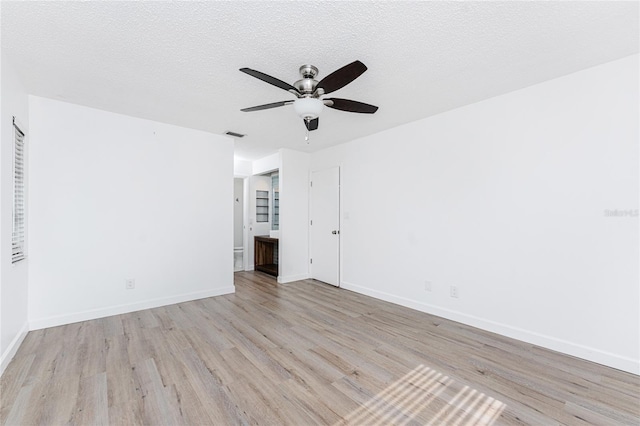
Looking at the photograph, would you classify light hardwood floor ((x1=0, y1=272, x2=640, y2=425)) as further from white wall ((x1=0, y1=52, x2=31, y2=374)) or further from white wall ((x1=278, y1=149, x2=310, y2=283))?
white wall ((x1=278, y1=149, x2=310, y2=283))

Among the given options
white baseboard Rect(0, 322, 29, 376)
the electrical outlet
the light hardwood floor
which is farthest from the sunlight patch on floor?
white baseboard Rect(0, 322, 29, 376)

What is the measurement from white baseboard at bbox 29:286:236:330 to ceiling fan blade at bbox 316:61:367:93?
3.43m

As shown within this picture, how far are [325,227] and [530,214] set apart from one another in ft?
10.2

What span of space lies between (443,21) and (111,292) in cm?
441

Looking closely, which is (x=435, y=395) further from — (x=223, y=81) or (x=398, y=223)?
(x=223, y=81)

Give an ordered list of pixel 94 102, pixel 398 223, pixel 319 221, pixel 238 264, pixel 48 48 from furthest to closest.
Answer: pixel 238 264
pixel 319 221
pixel 398 223
pixel 94 102
pixel 48 48

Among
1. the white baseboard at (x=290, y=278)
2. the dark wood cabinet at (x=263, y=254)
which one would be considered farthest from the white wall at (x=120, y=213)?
the dark wood cabinet at (x=263, y=254)

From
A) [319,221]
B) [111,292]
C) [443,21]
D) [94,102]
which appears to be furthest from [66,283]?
[443,21]

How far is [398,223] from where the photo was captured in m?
4.00

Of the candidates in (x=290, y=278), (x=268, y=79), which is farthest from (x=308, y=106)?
(x=290, y=278)

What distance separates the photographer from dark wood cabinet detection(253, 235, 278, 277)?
20.7 ft

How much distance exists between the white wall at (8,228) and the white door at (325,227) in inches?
152

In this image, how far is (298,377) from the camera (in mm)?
2162

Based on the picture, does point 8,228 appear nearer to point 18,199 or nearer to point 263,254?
point 18,199
